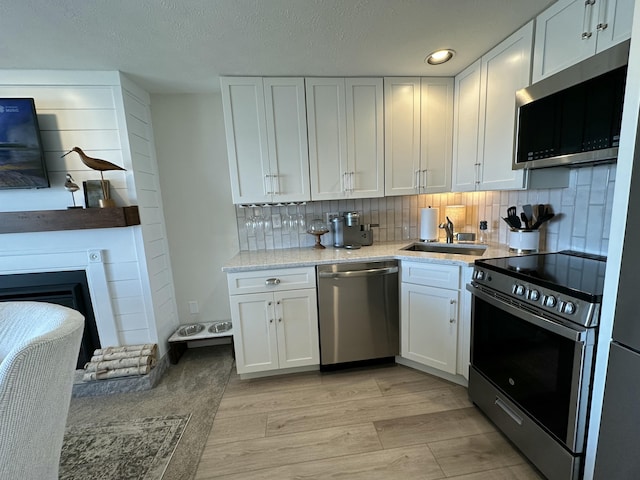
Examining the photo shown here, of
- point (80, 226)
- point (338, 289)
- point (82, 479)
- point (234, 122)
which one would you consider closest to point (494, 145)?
point (338, 289)

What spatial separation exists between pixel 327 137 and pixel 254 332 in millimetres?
1670

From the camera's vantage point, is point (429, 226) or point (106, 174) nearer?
point (106, 174)

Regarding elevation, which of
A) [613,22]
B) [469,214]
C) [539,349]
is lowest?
[539,349]

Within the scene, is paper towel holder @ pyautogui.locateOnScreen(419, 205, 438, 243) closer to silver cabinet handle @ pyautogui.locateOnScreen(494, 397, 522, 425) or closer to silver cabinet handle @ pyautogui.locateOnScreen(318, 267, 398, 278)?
silver cabinet handle @ pyautogui.locateOnScreen(318, 267, 398, 278)

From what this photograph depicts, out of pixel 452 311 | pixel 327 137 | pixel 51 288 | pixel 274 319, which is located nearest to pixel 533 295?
pixel 452 311

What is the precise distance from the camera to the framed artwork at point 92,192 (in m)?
2.01

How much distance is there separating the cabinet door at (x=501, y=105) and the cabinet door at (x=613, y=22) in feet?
1.21

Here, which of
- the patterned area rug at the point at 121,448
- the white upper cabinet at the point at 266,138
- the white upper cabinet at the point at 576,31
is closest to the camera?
the white upper cabinet at the point at 576,31

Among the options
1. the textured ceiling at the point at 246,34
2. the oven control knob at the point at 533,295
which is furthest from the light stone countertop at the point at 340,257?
the textured ceiling at the point at 246,34

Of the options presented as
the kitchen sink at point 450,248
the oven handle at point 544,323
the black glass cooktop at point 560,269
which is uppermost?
the black glass cooktop at point 560,269

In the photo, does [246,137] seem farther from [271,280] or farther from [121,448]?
[121,448]

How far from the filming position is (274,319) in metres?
2.07

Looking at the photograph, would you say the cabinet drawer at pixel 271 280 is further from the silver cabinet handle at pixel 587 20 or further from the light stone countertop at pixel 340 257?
the silver cabinet handle at pixel 587 20

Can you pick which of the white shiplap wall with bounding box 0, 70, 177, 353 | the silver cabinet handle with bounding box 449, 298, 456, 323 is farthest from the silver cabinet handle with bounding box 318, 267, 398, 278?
the white shiplap wall with bounding box 0, 70, 177, 353
